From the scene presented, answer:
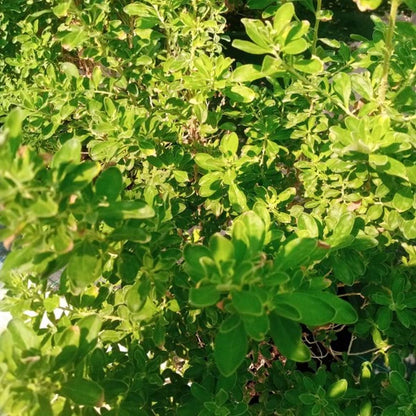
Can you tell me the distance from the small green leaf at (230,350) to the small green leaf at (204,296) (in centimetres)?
7

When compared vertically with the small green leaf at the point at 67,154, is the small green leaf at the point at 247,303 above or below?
below

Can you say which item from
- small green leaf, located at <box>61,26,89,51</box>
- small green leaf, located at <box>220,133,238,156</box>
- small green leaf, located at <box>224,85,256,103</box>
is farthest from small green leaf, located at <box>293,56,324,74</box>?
small green leaf, located at <box>61,26,89,51</box>

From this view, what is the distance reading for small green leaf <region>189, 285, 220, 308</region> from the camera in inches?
29.9

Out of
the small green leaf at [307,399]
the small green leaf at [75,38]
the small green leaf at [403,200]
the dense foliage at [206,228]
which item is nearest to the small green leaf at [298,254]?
the dense foliage at [206,228]

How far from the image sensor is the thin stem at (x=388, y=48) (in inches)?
38.2

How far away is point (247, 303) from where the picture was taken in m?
0.74

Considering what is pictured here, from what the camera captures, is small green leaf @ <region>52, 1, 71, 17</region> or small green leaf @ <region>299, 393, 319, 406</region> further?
small green leaf @ <region>52, 1, 71, 17</region>

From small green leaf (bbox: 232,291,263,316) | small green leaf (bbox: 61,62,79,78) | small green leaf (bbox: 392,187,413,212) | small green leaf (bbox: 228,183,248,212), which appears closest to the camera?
small green leaf (bbox: 232,291,263,316)

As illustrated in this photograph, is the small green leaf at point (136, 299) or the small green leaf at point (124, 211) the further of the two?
the small green leaf at point (136, 299)

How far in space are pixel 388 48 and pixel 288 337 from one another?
0.70m

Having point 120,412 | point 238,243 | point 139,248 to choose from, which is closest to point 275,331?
point 238,243

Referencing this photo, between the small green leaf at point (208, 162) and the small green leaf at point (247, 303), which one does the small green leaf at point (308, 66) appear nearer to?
the small green leaf at point (208, 162)

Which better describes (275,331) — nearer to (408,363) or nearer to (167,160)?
(167,160)

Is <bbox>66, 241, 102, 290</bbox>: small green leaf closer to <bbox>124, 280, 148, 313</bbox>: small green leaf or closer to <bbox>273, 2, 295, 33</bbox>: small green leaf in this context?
<bbox>124, 280, 148, 313</bbox>: small green leaf
